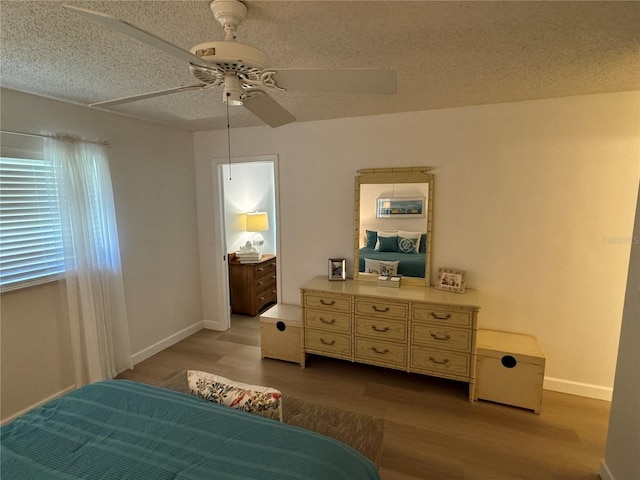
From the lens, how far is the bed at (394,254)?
310 centimetres

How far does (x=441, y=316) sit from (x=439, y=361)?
15.3 inches

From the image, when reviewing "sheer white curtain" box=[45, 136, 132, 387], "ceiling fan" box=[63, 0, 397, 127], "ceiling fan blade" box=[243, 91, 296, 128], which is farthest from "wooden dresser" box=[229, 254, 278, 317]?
"ceiling fan" box=[63, 0, 397, 127]

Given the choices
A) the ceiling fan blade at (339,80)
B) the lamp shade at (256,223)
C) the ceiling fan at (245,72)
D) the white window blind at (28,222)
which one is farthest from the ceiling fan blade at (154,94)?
the lamp shade at (256,223)

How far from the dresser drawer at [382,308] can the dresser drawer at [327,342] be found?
315mm

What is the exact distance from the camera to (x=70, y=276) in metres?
2.63

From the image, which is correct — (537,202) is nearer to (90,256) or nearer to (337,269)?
(337,269)

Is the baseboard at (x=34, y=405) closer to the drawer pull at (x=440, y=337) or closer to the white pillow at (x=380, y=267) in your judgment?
the white pillow at (x=380, y=267)

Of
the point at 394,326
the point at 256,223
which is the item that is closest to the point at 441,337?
the point at 394,326

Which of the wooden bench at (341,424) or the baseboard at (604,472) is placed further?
the baseboard at (604,472)

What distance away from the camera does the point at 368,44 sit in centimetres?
166

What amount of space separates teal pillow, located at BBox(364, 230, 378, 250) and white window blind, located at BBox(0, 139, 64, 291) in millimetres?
2638

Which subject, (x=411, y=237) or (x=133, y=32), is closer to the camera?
(x=133, y=32)

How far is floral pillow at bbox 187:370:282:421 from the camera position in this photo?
63.8 inches

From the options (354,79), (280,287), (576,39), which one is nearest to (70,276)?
(280,287)
